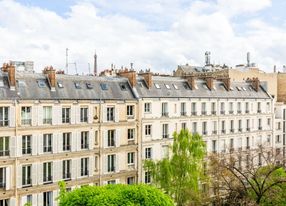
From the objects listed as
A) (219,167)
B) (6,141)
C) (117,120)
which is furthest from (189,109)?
(6,141)

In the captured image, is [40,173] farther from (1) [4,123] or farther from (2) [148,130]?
(2) [148,130]

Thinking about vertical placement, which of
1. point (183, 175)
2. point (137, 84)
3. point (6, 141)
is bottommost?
point (183, 175)

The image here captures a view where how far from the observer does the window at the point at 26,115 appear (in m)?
42.3

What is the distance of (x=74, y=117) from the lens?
151ft

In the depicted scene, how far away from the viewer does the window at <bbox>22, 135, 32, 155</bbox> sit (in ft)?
139

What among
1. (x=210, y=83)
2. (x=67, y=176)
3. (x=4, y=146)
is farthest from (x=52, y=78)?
(x=210, y=83)

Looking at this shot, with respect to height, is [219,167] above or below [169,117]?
below

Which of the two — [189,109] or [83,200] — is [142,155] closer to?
[189,109]

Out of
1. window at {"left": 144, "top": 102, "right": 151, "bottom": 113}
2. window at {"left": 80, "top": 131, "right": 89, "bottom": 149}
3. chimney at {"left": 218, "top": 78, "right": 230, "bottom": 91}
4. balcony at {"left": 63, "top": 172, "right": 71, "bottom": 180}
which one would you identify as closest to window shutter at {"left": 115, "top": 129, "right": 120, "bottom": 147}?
window at {"left": 80, "top": 131, "right": 89, "bottom": 149}

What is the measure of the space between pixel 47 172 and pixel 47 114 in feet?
18.3

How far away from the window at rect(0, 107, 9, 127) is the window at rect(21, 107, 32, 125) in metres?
1.56

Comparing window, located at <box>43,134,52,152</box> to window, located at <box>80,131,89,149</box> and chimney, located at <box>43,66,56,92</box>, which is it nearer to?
window, located at <box>80,131,89,149</box>

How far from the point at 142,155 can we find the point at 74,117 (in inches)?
386

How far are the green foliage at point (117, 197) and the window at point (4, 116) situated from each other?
38.9ft
